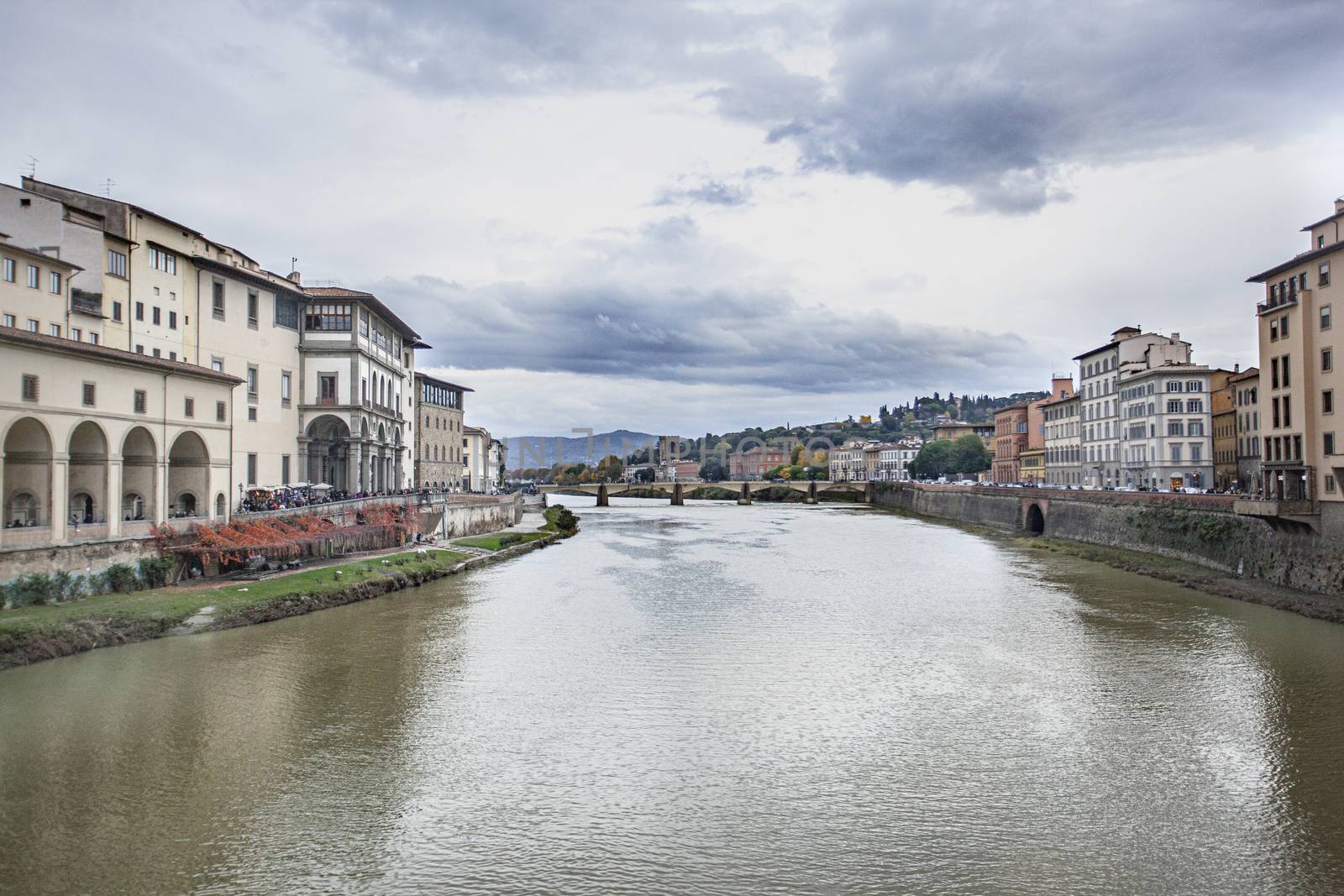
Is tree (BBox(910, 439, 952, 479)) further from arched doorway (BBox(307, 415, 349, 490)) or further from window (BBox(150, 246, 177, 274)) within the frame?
window (BBox(150, 246, 177, 274))

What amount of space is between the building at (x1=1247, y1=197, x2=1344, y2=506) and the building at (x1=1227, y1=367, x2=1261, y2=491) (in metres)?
21.9

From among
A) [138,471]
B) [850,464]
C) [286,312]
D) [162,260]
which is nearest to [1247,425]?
[286,312]

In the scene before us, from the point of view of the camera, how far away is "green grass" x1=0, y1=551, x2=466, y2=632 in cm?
2320

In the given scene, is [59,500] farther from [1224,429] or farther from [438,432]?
[1224,429]

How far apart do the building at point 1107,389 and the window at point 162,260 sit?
6523cm

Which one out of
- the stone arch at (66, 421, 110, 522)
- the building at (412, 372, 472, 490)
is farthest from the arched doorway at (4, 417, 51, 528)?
the building at (412, 372, 472, 490)

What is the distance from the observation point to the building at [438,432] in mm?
74938

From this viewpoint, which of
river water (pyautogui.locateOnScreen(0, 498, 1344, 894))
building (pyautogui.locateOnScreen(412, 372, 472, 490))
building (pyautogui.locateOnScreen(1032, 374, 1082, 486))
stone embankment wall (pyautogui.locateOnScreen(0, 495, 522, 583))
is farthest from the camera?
building (pyautogui.locateOnScreen(1032, 374, 1082, 486))

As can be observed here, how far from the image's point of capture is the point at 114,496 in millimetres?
28609

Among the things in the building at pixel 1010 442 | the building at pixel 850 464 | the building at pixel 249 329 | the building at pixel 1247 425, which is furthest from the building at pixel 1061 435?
the building at pixel 850 464

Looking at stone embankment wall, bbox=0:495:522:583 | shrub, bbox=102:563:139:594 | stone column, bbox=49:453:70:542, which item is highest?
stone column, bbox=49:453:70:542

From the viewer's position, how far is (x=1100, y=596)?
3516 cm

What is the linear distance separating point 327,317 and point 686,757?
4290 centimetres

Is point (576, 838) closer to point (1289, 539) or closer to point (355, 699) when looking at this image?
point (355, 699)
